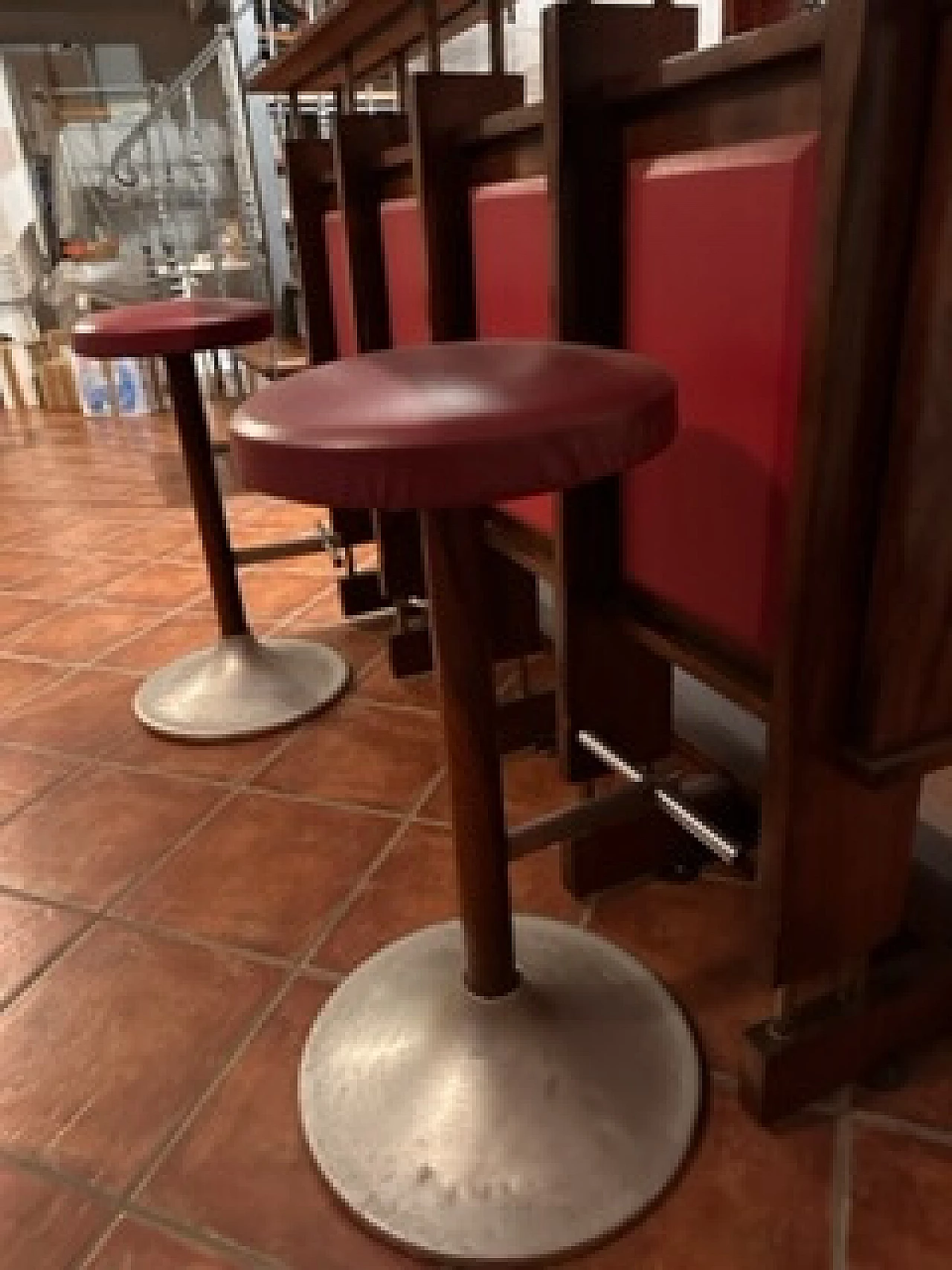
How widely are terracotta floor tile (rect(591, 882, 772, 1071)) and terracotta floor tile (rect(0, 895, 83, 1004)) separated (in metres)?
0.80

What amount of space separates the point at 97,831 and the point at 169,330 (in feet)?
2.92

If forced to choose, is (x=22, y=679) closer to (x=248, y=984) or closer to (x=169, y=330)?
(x=169, y=330)

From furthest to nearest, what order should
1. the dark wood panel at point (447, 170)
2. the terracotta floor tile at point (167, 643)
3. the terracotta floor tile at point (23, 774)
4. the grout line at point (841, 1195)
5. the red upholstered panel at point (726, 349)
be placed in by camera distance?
the terracotta floor tile at point (167, 643) < the terracotta floor tile at point (23, 774) < the dark wood panel at point (447, 170) < the grout line at point (841, 1195) < the red upholstered panel at point (726, 349)

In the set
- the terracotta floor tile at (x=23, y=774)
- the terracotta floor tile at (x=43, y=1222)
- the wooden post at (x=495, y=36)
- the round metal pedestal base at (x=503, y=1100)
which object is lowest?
the terracotta floor tile at (x=23, y=774)

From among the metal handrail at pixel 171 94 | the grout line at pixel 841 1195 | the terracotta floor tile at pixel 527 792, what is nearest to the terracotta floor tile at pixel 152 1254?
the grout line at pixel 841 1195

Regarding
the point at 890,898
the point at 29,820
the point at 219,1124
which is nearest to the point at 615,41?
the point at 890,898

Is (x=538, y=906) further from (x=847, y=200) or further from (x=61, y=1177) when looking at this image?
(x=847, y=200)

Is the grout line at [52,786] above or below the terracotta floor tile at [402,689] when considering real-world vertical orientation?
below

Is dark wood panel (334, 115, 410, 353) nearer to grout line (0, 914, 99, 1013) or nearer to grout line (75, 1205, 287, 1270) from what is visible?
grout line (0, 914, 99, 1013)

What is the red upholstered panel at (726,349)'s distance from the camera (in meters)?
0.78

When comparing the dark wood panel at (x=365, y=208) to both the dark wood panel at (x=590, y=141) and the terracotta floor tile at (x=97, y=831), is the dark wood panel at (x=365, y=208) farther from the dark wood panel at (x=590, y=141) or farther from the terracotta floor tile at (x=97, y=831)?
the terracotta floor tile at (x=97, y=831)

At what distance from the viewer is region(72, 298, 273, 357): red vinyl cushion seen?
1634mm

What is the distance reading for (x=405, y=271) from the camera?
1.68 m

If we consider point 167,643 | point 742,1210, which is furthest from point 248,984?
point 167,643
